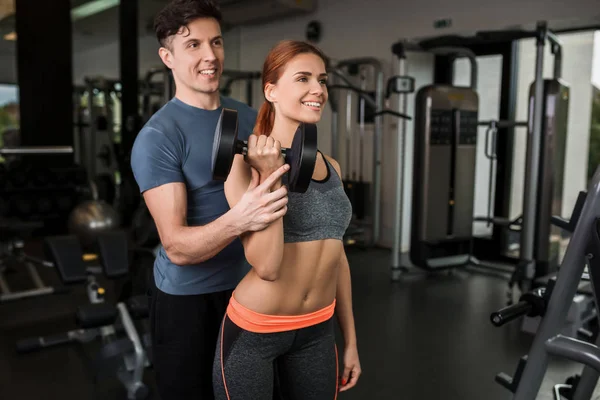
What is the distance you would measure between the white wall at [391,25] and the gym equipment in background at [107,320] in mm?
2606

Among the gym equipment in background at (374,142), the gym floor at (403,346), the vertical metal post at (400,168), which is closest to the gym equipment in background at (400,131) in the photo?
the vertical metal post at (400,168)

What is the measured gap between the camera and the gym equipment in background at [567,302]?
1.19 meters

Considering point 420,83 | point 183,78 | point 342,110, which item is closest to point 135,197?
point 342,110

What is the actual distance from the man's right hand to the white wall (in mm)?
3774

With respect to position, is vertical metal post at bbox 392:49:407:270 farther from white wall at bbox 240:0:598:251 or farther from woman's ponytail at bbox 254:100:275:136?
woman's ponytail at bbox 254:100:275:136

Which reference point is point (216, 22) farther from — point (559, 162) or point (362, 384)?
point (559, 162)

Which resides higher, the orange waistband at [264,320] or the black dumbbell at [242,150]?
the black dumbbell at [242,150]

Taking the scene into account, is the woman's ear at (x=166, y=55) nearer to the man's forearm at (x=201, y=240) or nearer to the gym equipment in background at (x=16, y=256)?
the man's forearm at (x=201, y=240)

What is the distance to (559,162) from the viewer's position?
3705mm

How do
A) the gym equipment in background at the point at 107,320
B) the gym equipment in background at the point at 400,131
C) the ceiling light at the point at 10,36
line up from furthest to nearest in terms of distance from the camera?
the ceiling light at the point at 10,36, the gym equipment in background at the point at 400,131, the gym equipment in background at the point at 107,320

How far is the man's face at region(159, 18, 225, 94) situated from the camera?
1.10 m

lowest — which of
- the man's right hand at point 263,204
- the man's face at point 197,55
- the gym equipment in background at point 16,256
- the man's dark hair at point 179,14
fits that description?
the gym equipment in background at point 16,256

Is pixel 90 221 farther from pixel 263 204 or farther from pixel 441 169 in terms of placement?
pixel 263 204

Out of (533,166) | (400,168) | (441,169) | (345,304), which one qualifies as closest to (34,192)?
(400,168)
